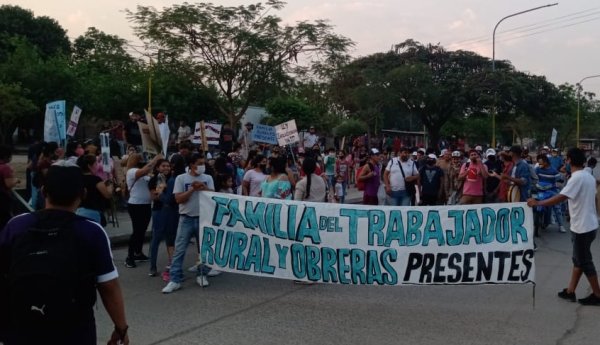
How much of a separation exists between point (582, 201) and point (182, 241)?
4.75 metres

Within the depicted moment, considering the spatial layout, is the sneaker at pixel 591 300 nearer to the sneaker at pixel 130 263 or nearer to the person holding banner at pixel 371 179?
the person holding banner at pixel 371 179

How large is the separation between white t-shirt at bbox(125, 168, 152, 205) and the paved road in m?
1.18

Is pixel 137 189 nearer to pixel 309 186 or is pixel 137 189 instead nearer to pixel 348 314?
pixel 309 186

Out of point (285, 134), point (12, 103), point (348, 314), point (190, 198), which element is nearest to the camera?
point (348, 314)

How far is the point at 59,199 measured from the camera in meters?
3.10

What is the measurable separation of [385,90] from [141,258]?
3521cm

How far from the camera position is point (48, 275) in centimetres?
280

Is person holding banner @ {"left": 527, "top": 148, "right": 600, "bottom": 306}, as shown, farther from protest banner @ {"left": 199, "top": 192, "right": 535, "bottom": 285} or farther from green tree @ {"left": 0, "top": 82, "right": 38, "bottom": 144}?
green tree @ {"left": 0, "top": 82, "right": 38, "bottom": 144}

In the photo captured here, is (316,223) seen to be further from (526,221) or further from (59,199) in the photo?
(59,199)

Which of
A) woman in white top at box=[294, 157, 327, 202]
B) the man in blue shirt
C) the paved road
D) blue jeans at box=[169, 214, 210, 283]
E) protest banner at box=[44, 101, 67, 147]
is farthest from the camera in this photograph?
protest banner at box=[44, 101, 67, 147]

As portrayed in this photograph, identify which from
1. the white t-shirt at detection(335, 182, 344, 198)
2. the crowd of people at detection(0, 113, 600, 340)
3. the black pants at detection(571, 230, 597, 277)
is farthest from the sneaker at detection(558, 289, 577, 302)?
the white t-shirt at detection(335, 182, 344, 198)

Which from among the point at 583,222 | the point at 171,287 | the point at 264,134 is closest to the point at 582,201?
the point at 583,222

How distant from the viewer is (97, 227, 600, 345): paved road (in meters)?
5.84

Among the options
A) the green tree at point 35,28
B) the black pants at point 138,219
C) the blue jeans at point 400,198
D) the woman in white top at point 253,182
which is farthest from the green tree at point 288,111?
the black pants at point 138,219
